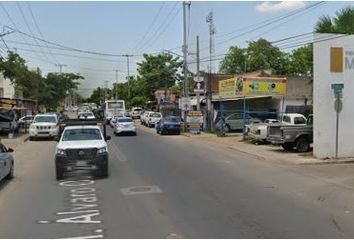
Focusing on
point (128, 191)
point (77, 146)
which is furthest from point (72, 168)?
point (128, 191)

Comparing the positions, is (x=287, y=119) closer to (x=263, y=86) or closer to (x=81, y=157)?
(x=263, y=86)

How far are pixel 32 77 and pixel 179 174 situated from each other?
6141 cm

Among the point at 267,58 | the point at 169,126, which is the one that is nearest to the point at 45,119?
the point at 169,126

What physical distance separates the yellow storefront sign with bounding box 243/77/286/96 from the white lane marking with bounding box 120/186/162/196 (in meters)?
27.0

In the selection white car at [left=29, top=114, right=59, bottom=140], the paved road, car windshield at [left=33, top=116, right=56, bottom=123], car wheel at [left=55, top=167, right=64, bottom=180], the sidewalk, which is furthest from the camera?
car windshield at [left=33, top=116, right=56, bottom=123]

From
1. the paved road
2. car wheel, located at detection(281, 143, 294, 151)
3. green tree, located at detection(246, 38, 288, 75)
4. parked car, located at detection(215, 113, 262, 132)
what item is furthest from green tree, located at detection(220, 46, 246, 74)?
the paved road

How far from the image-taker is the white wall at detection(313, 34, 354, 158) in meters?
23.4

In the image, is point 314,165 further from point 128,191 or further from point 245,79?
point 245,79

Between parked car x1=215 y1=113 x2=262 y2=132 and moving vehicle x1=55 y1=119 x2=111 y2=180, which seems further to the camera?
parked car x1=215 y1=113 x2=262 y2=132

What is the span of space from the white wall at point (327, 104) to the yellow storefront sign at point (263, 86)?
1784cm

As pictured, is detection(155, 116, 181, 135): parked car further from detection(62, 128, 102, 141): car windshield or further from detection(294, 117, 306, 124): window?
detection(62, 128, 102, 141): car windshield

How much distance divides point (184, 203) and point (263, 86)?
30.9 meters

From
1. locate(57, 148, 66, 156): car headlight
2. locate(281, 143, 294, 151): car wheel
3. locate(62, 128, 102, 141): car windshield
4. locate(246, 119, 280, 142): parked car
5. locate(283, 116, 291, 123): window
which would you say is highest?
locate(62, 128, 102, 141): car windshield

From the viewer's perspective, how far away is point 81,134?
1884cm
